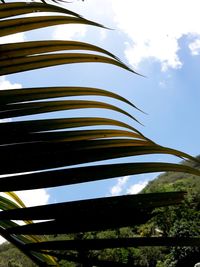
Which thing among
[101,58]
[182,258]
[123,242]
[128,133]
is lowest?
[123,242]

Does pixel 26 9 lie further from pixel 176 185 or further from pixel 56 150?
pixel 176 185

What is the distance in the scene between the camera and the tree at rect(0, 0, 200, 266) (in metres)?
0.49

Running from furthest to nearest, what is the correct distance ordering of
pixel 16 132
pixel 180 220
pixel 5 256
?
pixel 5 256
pixel 180 220
pixel 16 132

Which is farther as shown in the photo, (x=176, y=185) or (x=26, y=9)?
(x=176, y=185)

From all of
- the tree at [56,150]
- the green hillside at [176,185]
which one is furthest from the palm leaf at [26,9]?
the green hillside at [176,185]

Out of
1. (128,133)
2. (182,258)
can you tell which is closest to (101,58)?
(128,133)

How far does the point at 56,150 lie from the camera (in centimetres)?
54

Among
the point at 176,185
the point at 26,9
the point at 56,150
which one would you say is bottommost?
the point at 56,150

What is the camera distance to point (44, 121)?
585 millimetres

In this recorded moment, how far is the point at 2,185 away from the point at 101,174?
120mm

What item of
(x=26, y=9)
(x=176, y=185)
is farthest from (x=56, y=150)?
(x=176, y=185)

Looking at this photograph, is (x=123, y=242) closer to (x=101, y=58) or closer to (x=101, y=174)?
(x=101, y=174)

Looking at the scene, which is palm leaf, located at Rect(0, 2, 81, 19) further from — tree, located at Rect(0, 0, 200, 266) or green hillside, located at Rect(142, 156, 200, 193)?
green hillside, located at Rect(142, 156, 200, 193)

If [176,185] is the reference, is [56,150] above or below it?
below
